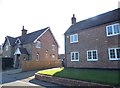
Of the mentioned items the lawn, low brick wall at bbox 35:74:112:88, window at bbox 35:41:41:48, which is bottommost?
low brick wall at bbox 35:74:112:88

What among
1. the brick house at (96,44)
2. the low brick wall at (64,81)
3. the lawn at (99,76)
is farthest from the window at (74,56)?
the low brick wall at (64,81)

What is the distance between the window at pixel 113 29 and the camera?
21.0 meters

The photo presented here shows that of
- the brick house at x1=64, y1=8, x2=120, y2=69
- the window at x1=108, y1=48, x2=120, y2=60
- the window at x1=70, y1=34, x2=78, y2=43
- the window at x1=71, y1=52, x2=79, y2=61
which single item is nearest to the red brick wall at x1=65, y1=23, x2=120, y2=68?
the brick house at x1=64, y1=8, x2=120, y2=69

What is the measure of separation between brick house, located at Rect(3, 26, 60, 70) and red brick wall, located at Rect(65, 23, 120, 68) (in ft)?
32.9

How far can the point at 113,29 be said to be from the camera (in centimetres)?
2142

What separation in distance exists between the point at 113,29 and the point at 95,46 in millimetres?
3808

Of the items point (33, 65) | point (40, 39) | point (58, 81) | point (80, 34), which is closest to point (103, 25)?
point (80, 34)

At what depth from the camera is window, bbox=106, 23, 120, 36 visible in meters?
21.0

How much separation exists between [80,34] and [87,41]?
206 cm

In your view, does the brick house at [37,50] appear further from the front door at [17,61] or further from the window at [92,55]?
the window at [92,55]

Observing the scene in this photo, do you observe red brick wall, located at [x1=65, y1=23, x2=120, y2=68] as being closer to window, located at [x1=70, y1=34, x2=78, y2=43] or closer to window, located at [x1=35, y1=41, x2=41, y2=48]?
window, located at [x1=70, y1=34, x2=78, y2=43]

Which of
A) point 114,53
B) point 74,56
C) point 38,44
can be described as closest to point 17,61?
point 38,44

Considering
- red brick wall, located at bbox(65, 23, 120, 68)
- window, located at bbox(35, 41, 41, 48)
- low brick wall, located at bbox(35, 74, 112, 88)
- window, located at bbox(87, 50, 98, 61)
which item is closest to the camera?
low brick wall, located at bbox(35, 74, 112, 88)

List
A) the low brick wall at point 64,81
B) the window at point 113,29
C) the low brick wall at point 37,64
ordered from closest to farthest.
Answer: the low brick wall at point 64,81 → the window at point 113,29 → the low brick wall at point 37,64
